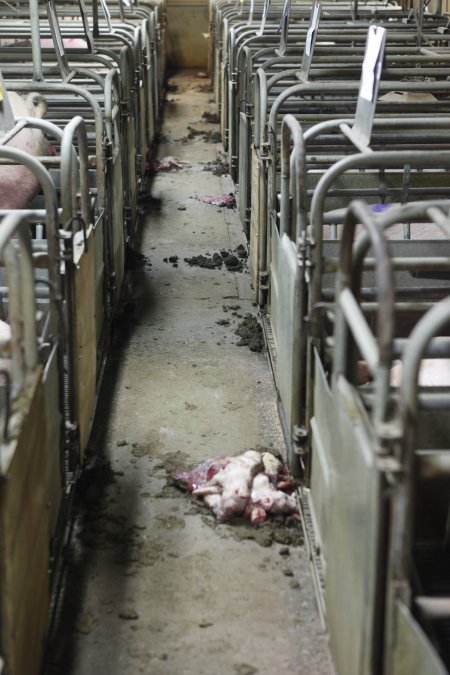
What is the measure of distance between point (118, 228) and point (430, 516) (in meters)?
3.16

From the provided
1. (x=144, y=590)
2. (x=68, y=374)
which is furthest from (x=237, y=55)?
(x=144, y=590)

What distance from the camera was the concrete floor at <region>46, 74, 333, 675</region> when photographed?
290 cm

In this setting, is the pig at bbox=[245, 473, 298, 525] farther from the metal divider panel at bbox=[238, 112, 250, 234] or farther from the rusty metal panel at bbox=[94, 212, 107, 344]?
the metal divider panel at bbox=[238, 112, 250, 234]

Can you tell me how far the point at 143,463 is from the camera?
4039 millimetres

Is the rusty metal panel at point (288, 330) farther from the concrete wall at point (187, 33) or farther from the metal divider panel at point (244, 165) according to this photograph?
the concrete wall at point (187, 33)

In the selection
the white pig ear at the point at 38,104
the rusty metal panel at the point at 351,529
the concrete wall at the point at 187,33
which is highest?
the white pig ear at the point at 38,104

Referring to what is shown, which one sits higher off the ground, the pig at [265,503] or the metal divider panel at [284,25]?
the metal divider panel at [284,25]

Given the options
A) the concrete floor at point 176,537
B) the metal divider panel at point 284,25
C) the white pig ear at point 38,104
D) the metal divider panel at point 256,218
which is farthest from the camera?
the metal divider panel at point 284,25

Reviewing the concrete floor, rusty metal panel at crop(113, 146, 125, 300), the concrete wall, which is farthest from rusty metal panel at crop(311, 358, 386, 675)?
the concrete wall

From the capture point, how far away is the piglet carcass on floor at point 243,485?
141 inches

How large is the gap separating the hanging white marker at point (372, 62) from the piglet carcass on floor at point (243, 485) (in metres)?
1.55

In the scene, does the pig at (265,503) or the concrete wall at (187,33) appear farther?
the concrete wall at (187,33)

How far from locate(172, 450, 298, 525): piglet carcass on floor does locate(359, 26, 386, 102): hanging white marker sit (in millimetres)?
1547

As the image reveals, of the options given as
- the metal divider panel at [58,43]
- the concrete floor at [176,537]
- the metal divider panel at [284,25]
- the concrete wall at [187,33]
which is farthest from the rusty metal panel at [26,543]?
the concrete wall at [187,33]
